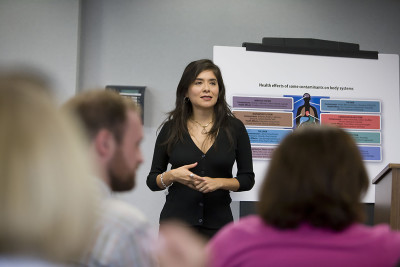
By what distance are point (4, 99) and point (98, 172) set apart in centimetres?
59

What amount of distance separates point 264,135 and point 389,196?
1414 millimetres

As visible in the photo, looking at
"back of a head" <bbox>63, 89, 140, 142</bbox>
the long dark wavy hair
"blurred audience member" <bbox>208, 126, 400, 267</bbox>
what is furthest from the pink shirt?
the long dark wavy hair

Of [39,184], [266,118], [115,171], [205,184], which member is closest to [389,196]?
[205,184]

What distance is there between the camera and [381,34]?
5.22 metres

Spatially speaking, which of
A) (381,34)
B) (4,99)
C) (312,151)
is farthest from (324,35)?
(4,99)

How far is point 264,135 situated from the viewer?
4.17 meters

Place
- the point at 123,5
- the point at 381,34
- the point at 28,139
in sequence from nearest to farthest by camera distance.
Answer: the point at 28,139 < the point at 123,5 < the point at 381,34

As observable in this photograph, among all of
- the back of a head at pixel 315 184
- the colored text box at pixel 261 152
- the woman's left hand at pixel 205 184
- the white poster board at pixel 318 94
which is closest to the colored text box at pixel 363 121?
the white poster board at pixel 318 94

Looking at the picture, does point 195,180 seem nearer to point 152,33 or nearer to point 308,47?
point 308,47

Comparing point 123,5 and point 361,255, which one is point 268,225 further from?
point 123,5

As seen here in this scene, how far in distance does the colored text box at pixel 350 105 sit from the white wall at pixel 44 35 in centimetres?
222

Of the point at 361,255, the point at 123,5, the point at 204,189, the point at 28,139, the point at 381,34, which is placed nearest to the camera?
the point at 28,139

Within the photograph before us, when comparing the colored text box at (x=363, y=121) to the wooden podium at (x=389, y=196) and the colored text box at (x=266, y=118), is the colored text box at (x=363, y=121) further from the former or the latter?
the wooden podium at (x=389, y=196)

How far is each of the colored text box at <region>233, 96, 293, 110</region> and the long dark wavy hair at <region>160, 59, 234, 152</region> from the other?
0.92 m
